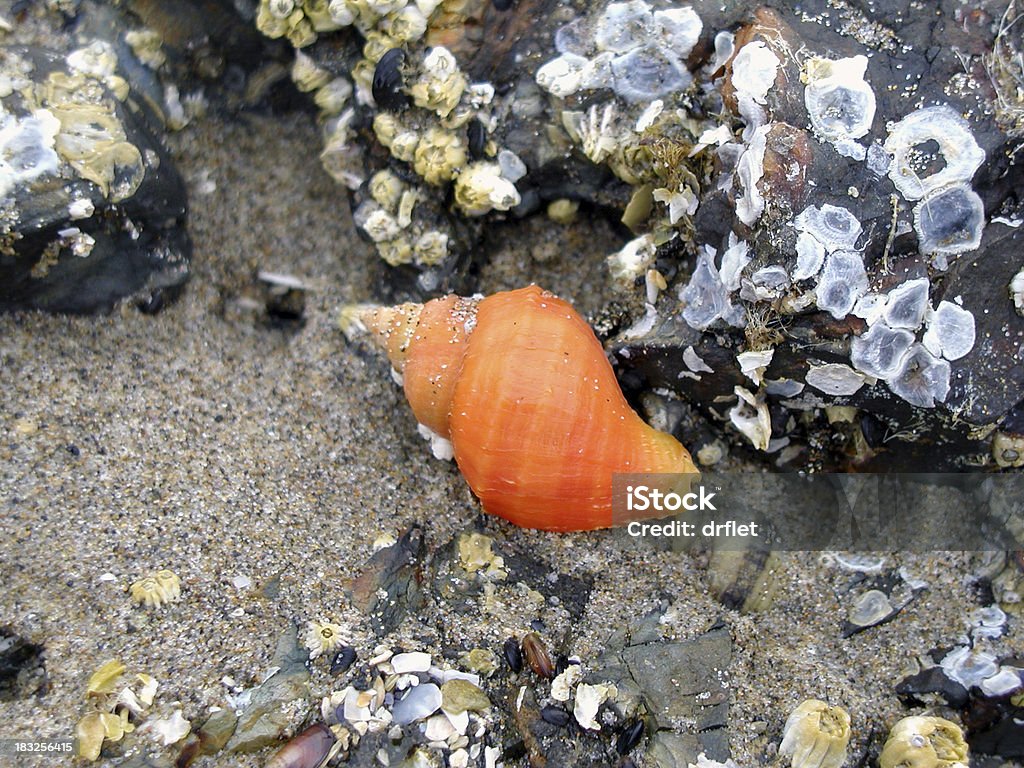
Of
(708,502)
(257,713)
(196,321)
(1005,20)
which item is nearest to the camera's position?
(257,713)

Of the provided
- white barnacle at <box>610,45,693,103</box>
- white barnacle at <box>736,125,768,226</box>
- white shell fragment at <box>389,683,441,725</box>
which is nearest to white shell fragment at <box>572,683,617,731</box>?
white shell fragment at <box>389,683,441,725</box>

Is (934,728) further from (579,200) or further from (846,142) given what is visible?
(579,200)

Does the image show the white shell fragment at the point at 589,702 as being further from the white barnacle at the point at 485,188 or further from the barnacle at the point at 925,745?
the white barnacle at the point at 485,188

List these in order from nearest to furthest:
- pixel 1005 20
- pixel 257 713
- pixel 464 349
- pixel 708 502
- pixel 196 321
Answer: pixel 257 713
pixel 1005 20
pixel 464 349
pixel 708 502
pixel 196 321

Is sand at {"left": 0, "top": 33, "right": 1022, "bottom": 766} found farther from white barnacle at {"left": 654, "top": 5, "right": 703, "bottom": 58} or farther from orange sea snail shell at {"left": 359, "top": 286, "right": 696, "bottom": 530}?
white barnacle at {"left": 654, "top": 5, "right": 703, "bottom": 58}

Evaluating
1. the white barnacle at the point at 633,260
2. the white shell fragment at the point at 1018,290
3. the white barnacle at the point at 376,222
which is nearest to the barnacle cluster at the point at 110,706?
the white barnacle at the point at 376,222

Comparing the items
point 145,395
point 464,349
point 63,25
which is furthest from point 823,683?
point 63,25

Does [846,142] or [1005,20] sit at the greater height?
[1005,20]

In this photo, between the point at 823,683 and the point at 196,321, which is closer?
the point at 823,683
